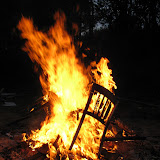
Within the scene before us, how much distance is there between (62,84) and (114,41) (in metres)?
9.39

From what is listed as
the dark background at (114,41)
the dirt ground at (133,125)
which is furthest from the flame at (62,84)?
the dark background at (114,41)

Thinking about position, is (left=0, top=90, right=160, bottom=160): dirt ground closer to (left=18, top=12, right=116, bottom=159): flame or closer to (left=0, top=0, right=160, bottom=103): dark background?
(left=18, top=12, right=116, bottom=159): flame

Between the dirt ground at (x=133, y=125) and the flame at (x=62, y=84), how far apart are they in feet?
2.84

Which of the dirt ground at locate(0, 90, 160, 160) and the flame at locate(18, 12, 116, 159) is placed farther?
the flame at locate(18, 12, 116, 159)

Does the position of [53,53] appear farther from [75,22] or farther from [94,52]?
[94,52]

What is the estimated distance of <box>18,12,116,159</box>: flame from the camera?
14.7 feet

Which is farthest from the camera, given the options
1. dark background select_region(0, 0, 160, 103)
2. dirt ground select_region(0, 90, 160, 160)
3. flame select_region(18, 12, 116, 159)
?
dark background select_region(0, 0, 160, 103)

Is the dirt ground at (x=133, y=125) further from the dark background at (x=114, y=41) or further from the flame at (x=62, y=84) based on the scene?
the dark background at (x=114, y=41)

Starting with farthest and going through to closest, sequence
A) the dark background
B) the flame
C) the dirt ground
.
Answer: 1. the dark background
2. the flame
3. the dirt ground

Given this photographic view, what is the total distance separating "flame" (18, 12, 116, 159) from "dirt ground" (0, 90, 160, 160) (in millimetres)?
867

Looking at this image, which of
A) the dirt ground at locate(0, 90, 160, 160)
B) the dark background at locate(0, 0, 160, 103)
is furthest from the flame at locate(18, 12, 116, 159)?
the dark background at locate(0, 0, 160, 103)

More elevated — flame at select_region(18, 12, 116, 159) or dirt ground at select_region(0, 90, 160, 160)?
flame at select_region(18, 12, 116, 159)

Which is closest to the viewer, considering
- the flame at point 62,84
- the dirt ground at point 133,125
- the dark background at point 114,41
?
the dirt ground at point 133,125

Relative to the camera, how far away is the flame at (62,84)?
4.48 metres
